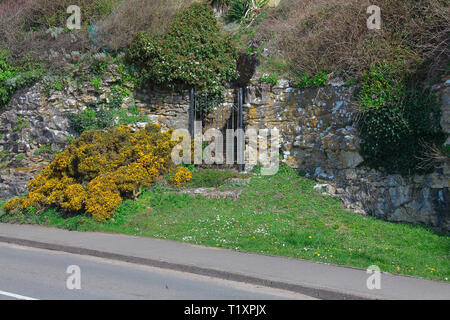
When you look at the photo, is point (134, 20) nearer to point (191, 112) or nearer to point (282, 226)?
point (191, 112)

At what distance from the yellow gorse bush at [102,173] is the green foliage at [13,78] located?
5007 mm

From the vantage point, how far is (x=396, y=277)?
667 cm

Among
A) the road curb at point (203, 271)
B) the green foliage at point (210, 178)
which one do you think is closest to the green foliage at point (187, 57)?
the green foliage at point (210, 178)

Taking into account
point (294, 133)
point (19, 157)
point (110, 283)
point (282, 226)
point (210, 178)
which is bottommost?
point (110, 283)

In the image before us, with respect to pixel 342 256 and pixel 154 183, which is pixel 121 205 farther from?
pixel 342 256

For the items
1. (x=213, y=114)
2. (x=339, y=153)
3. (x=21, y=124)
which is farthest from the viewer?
(x=21, y=124)

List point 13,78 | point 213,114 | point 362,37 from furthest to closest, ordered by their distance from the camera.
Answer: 1. point 13,78
2. point 213,114
3. point 362,37

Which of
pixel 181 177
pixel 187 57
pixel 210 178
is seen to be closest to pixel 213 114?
pixel 187 57

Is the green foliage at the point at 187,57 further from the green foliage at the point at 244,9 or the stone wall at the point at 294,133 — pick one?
the green foliage at the point at 244,9

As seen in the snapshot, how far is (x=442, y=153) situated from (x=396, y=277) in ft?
12.4

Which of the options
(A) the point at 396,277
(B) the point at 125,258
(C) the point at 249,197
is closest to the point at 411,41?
(C) the point at 249,197

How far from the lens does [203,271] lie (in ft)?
23.8

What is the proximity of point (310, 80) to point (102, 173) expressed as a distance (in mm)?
6350

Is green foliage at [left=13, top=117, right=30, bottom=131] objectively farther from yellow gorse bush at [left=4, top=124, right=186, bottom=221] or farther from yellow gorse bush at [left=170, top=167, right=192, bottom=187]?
yellow gorse bush at [left=170, top=167, right=192, bottom=187]
